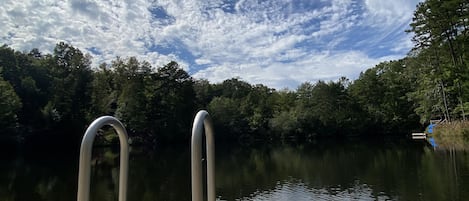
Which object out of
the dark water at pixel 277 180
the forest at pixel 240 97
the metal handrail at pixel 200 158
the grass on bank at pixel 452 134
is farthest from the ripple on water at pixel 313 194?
the forest at pixel 240 97

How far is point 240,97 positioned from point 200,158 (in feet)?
194

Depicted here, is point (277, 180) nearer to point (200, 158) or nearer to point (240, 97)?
point (200, 158)

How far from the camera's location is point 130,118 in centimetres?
3941

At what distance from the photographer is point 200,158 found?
74.7 inches

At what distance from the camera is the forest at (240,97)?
94.0ft

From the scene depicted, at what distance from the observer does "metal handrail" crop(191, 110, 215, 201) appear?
1844mm

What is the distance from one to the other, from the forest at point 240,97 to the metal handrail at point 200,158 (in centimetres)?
2902

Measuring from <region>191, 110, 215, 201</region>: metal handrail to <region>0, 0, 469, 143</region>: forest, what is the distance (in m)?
29.0

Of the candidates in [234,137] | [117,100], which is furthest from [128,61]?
[234,137]

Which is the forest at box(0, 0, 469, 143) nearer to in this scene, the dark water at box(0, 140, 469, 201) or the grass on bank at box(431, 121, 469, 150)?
the grass on bank at box(431, 121, 469, 150)

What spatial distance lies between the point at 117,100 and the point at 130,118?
135 inches

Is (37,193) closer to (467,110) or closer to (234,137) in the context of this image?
(467,110)

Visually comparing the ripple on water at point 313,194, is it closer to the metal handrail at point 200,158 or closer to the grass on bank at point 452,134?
the metal handrail at point 200,158

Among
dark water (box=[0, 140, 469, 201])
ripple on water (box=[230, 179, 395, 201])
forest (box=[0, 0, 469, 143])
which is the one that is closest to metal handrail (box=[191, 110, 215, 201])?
ripple on water (box=[230, 179, 395, 201])
